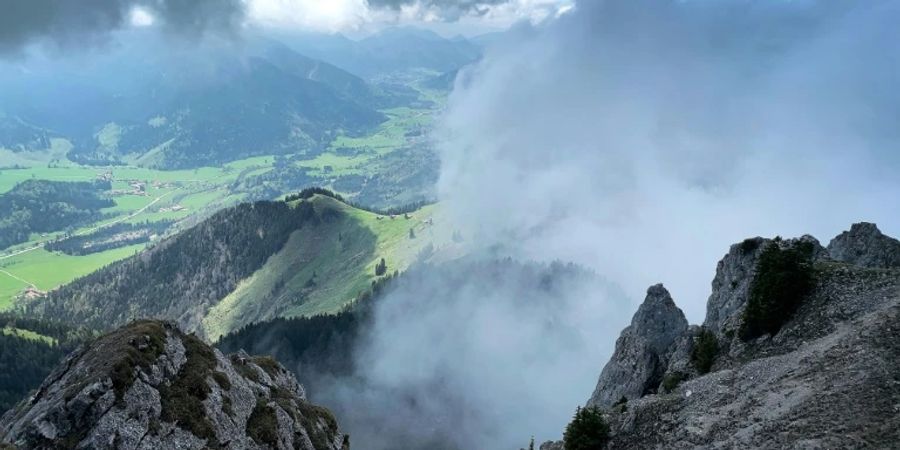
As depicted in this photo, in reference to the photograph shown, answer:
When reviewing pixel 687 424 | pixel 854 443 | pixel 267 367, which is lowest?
pixel 854 443

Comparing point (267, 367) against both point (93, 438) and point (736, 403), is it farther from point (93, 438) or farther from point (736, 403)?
point (736, 403)

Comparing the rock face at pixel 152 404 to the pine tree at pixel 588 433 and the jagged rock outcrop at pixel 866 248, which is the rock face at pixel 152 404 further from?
the jagged rock outcrop at pixel 866 248

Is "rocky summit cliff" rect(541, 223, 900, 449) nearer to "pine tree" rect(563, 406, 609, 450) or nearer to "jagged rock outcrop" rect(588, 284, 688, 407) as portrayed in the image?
"jagged rock outcrop" rect(588, 284, 688, 407)

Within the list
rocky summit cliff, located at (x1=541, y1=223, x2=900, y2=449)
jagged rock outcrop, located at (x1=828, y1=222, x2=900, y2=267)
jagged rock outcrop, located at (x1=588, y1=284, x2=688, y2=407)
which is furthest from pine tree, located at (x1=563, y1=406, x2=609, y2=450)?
jagged rock outcrop, located at (x1=828, y1=222, x2=900, y2=267)

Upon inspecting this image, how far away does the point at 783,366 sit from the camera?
162 feet

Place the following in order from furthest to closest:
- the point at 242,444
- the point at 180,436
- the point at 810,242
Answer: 1. the point at 810,242
2. the point at 242,444
3. the point at 180,436

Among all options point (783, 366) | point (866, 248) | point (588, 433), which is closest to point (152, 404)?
point (588, 433)

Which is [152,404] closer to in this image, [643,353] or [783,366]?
[783,366]

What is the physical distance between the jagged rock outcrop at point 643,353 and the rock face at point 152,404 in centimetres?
4196

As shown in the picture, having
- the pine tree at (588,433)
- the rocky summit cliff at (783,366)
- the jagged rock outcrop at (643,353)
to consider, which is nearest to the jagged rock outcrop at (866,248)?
the rocky summit cliff at (783,366)

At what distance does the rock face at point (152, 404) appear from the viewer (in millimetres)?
51906

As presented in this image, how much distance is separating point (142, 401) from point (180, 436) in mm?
5141

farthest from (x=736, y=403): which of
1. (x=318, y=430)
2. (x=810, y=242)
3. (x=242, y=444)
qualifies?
(x=318, y=430)

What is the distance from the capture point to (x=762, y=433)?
4194 cm
